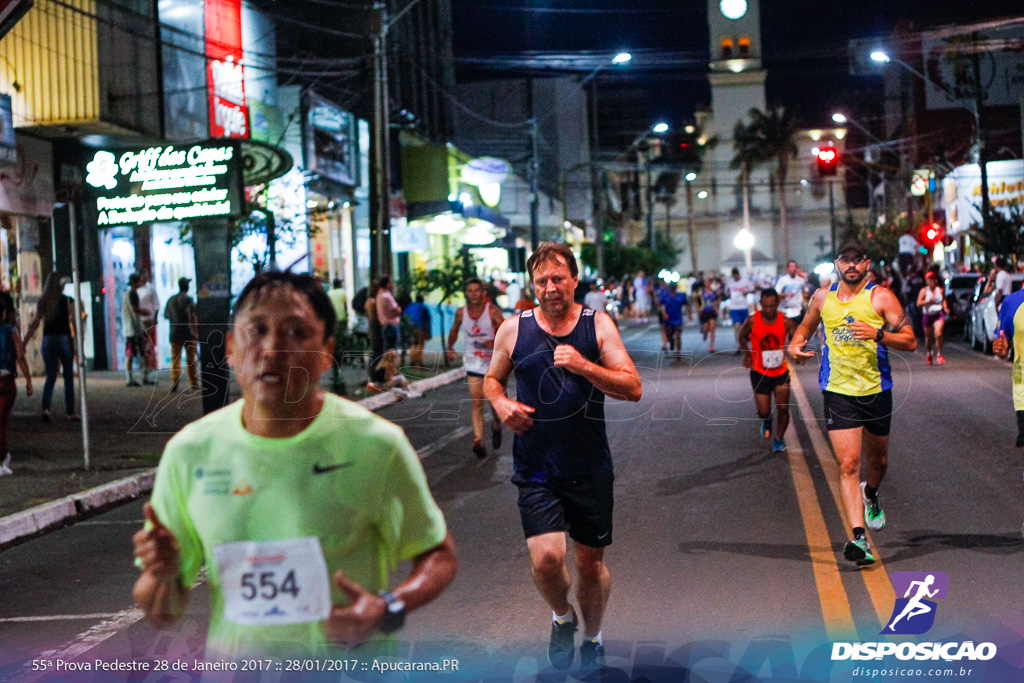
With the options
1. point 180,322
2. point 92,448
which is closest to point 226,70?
point 180,322

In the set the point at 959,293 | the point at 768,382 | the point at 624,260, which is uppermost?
the point at 624,260

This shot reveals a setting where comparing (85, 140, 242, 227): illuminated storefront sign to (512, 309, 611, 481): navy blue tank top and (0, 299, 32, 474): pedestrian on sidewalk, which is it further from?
(512, 309, 611, 481): navy blue tank top

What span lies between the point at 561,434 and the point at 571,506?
319 mm

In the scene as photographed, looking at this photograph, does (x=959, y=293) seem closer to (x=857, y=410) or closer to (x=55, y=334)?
(x=55, y=334)

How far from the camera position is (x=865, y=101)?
102 meters

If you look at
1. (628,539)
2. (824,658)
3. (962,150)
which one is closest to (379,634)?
(824,658)

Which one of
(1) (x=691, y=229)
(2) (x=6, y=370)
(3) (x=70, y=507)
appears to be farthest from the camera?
(1) (x=691, y=229)

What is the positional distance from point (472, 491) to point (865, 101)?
98.8 meters

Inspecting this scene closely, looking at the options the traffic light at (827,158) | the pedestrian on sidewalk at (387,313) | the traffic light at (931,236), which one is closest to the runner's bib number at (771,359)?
the pedestrian on sidewalk at (387,313)

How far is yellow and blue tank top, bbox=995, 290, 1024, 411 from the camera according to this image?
770 cm

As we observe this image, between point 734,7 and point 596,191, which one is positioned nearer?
point 734,7

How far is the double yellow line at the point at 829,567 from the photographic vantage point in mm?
6232

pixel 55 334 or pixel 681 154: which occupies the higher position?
pixel 681 154

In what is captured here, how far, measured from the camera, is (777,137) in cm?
9819
